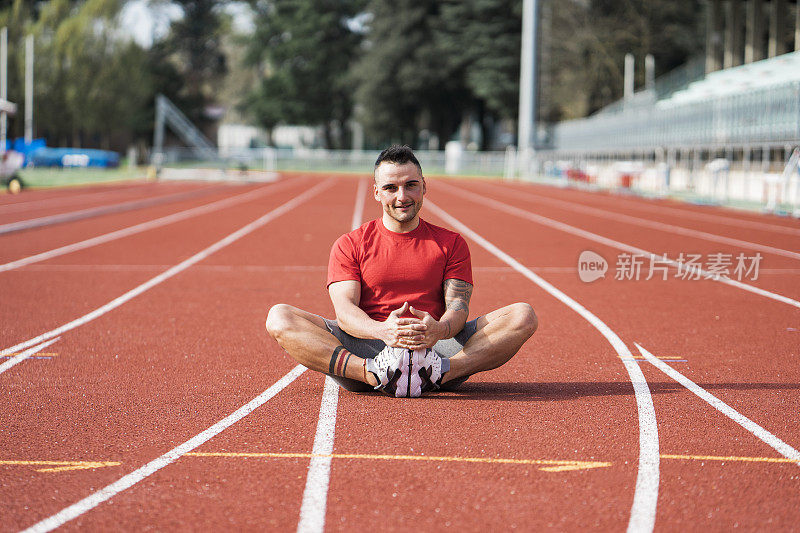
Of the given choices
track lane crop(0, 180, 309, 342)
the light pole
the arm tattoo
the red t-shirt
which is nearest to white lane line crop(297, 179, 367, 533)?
the red t-shirt

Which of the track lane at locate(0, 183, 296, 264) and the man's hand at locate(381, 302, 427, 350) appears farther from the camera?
the track lane at locate(0, 183, 296, 264)

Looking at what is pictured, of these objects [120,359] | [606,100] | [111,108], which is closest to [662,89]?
[606,100]

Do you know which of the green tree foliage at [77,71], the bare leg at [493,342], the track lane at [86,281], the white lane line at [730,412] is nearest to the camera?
the white lane line at [730,412]

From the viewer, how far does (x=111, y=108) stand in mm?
62594

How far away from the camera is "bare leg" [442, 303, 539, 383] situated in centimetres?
526

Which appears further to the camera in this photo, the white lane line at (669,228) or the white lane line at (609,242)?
the white lane line at (669,228)

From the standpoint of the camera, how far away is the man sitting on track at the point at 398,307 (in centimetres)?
507

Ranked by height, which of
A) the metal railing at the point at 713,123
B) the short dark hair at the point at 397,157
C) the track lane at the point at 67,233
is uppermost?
the metal railing at the point at 713,123

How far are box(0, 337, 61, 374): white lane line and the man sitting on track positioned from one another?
1.99 meters

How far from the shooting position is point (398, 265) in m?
5.18

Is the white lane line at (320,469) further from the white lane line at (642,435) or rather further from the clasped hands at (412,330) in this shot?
the white lane line at (642,435)

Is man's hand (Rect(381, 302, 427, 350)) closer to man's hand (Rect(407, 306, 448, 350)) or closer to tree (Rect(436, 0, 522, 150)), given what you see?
man's hand (Rect(407, 306, 448, 350))

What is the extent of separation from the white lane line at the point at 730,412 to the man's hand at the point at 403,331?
1649 millimetres

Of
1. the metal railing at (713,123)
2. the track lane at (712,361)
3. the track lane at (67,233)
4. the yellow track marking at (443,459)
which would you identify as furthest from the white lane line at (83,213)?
the metal railing at (713,123)
